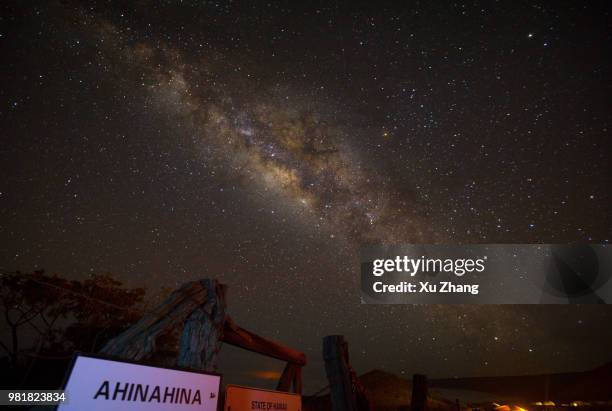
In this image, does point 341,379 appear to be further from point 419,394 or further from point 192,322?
point 192,322

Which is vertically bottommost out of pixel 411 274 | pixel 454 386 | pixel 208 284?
pixel 454 386

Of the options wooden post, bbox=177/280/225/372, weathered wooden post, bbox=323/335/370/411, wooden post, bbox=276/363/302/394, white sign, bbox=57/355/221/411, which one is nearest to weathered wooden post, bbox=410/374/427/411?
weathered wooden post, bbox=323/335/370/411

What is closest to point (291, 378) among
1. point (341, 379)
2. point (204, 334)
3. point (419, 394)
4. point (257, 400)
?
point (341, 379)

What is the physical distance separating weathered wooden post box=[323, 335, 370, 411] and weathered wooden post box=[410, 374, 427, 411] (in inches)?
80.8

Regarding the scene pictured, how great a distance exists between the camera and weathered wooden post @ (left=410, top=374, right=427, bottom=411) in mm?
8424

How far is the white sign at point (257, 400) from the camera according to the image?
4777 mm

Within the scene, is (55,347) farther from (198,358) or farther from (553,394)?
(553,394)

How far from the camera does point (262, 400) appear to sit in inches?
212

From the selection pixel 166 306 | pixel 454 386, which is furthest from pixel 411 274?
pixel 454 386

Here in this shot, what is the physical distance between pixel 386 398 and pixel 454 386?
66.1 m

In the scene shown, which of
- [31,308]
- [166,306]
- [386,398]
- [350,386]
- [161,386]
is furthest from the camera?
[386,398]

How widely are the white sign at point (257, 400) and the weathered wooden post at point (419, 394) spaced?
11.2 ft

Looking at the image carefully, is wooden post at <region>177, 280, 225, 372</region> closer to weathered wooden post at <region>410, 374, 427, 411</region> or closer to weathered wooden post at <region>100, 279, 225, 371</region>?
weathered wooden post at <region>100, 279, 225, 371</region>

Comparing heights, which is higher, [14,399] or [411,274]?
[411,274]
